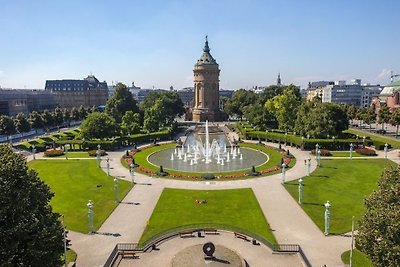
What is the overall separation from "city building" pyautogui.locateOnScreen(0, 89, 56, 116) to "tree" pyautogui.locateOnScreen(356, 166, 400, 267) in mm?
140118

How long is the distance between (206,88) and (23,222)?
133m

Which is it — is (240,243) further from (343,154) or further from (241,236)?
(343,154)

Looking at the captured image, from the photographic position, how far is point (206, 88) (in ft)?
490

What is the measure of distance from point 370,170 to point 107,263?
45.6 meters

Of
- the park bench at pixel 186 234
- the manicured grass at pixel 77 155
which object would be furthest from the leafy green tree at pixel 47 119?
the park bench at pixel 186 234

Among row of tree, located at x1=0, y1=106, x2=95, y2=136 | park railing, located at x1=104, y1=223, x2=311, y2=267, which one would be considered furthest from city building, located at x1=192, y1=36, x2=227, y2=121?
park railing, located at x1=104, y1=223, x2=311, y2=267

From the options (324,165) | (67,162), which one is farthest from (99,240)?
(324,165)

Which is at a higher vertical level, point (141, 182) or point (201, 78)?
point (201, 78)

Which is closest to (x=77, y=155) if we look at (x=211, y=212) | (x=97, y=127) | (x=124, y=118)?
(x=97, y=127)

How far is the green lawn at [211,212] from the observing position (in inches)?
1287

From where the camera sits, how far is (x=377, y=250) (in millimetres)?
19812

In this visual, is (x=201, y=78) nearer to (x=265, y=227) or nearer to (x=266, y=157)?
(x=266, y=157)

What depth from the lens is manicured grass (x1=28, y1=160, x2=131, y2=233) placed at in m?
36.2

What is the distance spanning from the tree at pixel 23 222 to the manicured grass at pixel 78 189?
1245 centimetres
